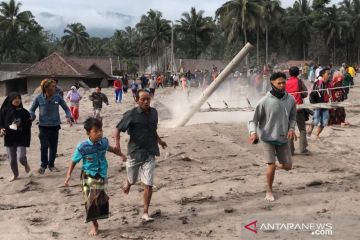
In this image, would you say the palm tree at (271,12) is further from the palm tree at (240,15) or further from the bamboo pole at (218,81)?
the bamboo pole at (218,81)

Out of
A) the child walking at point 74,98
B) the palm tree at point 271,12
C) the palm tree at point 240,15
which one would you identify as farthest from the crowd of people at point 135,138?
the palm tree at point 271,12

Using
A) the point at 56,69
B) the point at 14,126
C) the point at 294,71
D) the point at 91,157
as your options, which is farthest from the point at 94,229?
the point at 56,69

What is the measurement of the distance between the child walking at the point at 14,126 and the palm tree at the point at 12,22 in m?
62.6

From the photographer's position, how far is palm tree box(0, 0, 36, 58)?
218 ft

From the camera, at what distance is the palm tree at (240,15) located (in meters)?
53.8

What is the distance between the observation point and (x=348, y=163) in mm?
8500

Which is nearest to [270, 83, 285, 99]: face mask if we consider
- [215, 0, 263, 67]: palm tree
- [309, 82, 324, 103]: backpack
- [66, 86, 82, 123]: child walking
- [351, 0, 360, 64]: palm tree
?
[309, 82, 324, 103]: backpack

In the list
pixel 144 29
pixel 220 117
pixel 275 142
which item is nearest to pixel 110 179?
pixel 275 142

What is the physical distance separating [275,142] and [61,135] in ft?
30.9

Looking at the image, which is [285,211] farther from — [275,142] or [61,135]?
Result: [61,135]

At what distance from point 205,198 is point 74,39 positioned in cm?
7931

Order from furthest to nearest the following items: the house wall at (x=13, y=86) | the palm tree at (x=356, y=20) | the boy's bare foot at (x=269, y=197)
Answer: the palm tree at (x=356, y=20) < the house wall at (x=13, y=86) < the boy's bare foot at (x=269, y=197)

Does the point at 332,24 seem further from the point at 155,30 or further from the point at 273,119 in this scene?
the point at 273,119

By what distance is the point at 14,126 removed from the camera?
798 cm
